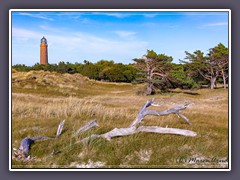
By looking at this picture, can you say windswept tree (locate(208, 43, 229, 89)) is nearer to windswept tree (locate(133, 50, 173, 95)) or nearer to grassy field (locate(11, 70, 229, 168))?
grassy field (locate(11, 70, 229, 168))

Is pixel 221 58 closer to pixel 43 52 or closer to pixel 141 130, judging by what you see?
pixel 141 130

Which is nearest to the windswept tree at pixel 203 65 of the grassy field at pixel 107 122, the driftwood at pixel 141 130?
the grassy field at pixel 107 122

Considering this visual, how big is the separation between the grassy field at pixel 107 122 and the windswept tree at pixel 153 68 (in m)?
0.24

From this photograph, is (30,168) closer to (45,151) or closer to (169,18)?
(45,151)

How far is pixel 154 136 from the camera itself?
5.62 meters

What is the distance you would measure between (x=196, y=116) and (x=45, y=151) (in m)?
2.65

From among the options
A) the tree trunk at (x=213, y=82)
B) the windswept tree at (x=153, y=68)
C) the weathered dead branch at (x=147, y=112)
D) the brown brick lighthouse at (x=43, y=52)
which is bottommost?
the weathered dead branch at (x=147, y=112)

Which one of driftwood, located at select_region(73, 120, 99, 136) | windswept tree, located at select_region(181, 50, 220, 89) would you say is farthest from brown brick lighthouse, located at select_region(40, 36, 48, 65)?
windswept tree, located at select_region(181, 50, 220, 89)

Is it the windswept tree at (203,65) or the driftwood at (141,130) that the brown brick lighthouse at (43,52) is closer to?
the driftwood at (141,130)

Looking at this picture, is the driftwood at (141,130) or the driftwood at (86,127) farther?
the driftwood at (86,127)

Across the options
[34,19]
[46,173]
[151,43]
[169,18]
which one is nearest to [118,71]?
[151,43]

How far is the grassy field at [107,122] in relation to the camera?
547 centimetres

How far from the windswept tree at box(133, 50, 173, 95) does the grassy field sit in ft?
0.77

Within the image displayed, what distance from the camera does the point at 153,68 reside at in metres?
6.32
